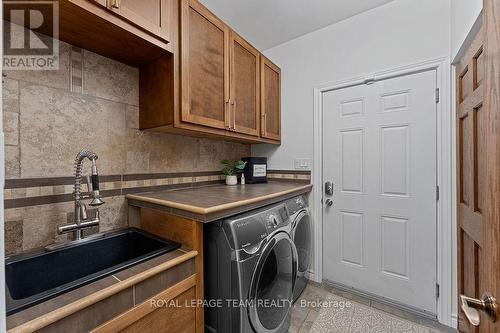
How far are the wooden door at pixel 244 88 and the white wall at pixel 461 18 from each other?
1423mm

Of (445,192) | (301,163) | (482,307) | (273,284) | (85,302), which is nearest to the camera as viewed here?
(482,307)

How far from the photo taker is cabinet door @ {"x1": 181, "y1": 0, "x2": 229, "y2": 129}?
138 cm

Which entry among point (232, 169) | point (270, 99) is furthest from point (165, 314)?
point (270, 99)

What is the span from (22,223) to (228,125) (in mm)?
1301

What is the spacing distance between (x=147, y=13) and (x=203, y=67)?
1.41ft

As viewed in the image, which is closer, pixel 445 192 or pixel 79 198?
pixel 79 198

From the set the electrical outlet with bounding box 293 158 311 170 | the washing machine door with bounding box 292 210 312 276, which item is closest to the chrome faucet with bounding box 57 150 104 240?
the washing machine door with bounding box 292 210 312 276

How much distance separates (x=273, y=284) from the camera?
148 centimetres

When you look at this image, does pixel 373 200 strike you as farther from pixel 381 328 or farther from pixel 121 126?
pixel 121 126

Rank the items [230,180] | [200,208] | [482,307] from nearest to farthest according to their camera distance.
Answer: [482,307], [200,208], [230,180]

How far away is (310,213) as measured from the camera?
7.39 ft

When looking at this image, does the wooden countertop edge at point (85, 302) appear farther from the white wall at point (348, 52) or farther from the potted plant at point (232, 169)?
the white wall at point (348, 52)

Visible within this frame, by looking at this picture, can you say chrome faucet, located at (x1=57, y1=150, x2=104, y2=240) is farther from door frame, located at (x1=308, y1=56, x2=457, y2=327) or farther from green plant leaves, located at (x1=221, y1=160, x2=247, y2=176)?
door frame, located at (x1=308, y1=56, x2=457, y2=327)

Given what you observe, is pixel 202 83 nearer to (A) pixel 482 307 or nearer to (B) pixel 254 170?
(B) pixel 254 170
